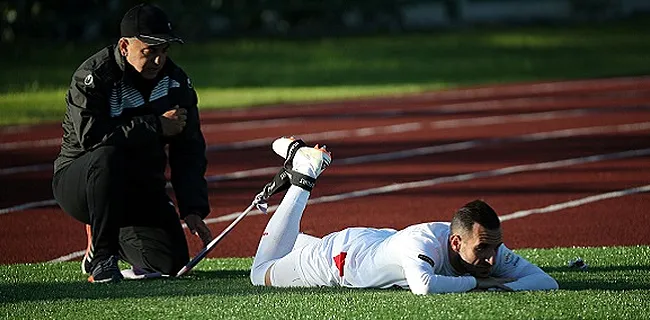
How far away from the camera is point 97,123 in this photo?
28.3ft

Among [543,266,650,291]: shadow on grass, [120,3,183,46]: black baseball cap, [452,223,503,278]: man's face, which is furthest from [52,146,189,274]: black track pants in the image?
[543,266,650,291]: shadow on grass

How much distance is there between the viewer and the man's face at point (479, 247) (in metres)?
7.23

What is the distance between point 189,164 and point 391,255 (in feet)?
6.53

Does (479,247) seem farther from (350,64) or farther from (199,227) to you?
(350,64)

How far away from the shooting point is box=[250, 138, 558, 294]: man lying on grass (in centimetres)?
731

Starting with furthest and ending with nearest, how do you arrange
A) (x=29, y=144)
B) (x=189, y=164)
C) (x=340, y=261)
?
(x=29, y=144) < (x=189, y=164) < (x=340, y=261)

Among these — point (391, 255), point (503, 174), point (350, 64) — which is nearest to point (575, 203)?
point (503, 174)

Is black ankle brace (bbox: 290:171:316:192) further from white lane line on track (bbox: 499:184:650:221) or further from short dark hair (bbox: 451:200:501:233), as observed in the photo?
white lane line on track (bbox: 499:184:650:221)

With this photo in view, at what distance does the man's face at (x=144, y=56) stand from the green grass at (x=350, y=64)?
36.4 feet

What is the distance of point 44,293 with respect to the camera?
814 cm

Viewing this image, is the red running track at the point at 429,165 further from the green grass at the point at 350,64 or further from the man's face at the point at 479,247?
the man's face at the point at 479,247

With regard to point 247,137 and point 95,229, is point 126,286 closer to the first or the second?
point 95,229

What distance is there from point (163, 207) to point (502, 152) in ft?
22.6

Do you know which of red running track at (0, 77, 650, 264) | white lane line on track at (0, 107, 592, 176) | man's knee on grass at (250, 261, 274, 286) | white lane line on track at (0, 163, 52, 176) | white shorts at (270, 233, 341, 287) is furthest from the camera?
white lane line on track at (0, 107, 592, 176)
